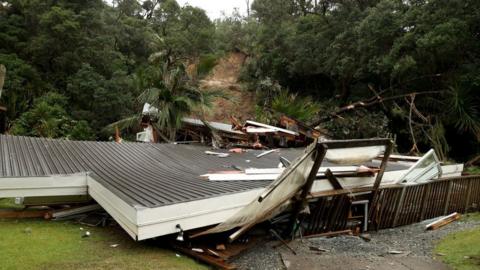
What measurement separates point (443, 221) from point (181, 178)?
555 cm

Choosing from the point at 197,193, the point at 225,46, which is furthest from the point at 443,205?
the point at 225,46

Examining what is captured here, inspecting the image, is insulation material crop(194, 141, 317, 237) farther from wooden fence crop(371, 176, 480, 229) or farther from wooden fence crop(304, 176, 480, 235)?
wooden fence crop(371, 176, 480, 229)

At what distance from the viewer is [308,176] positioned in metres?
5.06

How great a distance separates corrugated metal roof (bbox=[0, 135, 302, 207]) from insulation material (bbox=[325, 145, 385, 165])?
3.76 feet

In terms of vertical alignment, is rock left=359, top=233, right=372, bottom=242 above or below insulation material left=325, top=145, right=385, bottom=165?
below

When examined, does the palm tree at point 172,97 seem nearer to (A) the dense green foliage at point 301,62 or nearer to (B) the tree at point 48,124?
(A) the dense green foliage at point 301,62

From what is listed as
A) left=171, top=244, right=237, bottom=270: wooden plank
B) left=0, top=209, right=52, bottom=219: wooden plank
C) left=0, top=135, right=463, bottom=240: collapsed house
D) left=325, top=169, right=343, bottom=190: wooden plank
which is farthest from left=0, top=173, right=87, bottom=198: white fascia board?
left=325, top=169, right=343, bottom=190: wooden plank

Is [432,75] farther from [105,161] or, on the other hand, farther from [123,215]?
[123,215]

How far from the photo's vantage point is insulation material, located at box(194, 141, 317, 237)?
4.55m

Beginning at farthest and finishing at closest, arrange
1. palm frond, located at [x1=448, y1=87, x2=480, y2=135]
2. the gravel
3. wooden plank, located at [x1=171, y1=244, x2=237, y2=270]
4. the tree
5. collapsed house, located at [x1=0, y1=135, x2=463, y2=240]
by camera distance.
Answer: the tree
palm frond, located at [x1=448, y1=87, x2=480, y2=135]
the gravel
collapsed house, located at [x1=0, y1=135, x2=463, y2=240]
wooden plank, located at [x1=171, y1=244, x2=237, y2=270]

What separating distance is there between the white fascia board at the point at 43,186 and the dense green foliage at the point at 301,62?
6.91 metres

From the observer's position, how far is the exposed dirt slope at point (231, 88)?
2932cm

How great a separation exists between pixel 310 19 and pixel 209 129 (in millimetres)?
14136

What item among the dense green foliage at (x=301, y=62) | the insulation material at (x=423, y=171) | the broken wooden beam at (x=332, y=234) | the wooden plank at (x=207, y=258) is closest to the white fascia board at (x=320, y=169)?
the broken wooden beam at (x=332, y=234)
